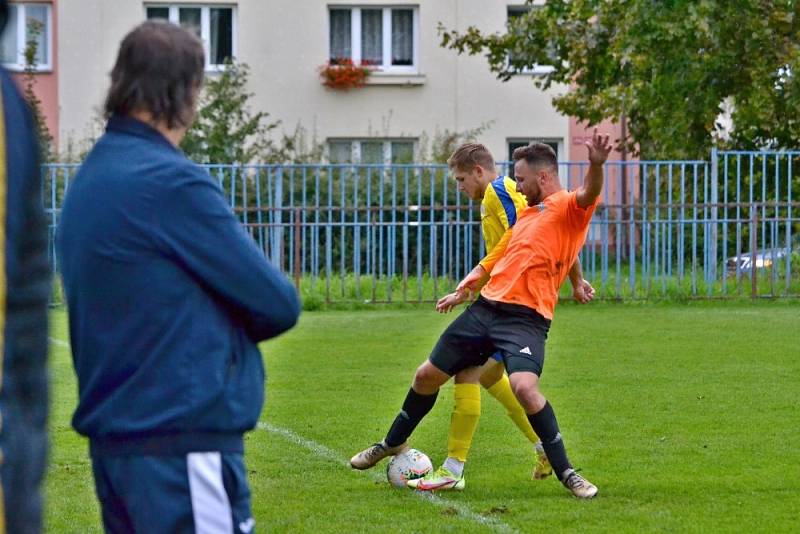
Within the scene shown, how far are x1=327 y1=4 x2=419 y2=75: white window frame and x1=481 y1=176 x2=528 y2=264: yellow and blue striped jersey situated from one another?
24240 mm

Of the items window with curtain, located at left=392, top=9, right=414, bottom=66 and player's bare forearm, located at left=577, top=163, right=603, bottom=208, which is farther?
window with curtain, located at left=392, top=9, right=414, bottom=66

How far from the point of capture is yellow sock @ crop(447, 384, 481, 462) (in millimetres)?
7477

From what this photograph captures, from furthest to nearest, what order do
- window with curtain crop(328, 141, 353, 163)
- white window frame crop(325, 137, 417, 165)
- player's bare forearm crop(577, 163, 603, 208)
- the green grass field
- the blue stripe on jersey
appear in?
window with curtain crop(328, 141, 353, 163) < white window frame crop(325, 137, 417, 165) < the blue stripe on jersey < the green grass field < player's bare forearm crop(577, 163, 603, 208)

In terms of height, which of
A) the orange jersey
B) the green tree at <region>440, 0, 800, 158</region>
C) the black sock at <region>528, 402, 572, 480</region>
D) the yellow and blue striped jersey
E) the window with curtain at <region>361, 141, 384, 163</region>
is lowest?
the black sock at <region>528, 402, 572, 480</region>

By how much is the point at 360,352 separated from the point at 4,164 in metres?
12.3

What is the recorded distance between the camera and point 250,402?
323 centimetres

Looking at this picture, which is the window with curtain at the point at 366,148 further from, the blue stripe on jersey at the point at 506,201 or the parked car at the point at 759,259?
the blue stripe on jersey at the point at 506,201

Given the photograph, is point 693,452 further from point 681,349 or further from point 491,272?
point 681,349

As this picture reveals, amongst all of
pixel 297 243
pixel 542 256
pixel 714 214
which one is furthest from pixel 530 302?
pixel 714 214

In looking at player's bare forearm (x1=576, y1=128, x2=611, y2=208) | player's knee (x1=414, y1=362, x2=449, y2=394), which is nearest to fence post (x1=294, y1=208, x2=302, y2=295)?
player's knee (x1=414, y1=362, x2=449, y2=394)

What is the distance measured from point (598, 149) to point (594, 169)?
120 mm

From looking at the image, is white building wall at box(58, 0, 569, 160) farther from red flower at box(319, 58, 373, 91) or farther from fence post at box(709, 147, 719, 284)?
fence post at box(709, 147, 719, 284)

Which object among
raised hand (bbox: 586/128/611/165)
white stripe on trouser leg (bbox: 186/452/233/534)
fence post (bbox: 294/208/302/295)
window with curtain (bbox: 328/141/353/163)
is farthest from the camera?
window with curtain (bbox: 328/141/353/163)

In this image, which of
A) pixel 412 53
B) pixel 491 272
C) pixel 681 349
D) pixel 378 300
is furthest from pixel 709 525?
pixel 412 53
